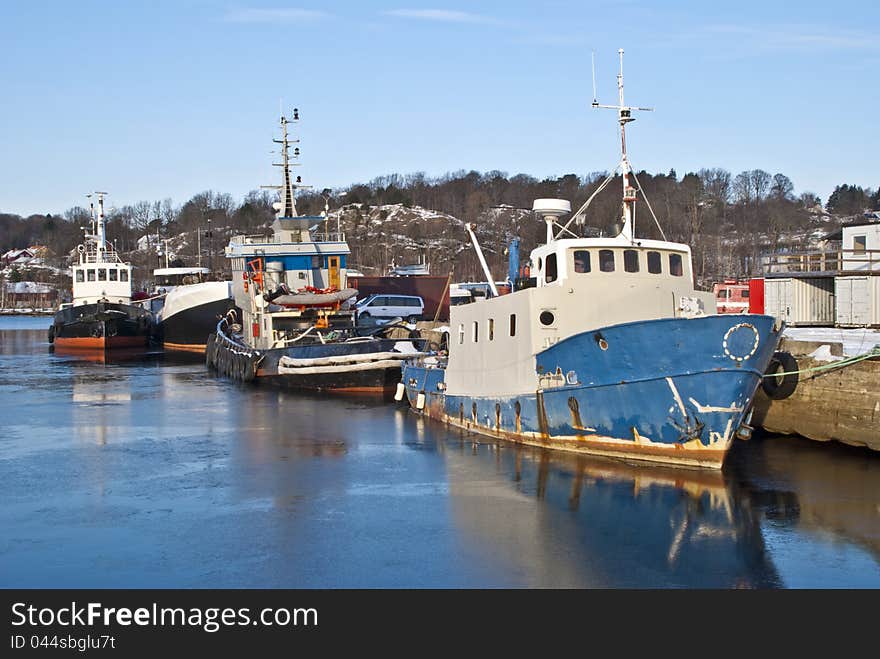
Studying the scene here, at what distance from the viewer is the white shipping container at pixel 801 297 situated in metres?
29.4

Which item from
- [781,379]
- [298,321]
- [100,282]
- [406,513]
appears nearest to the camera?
[406,513]

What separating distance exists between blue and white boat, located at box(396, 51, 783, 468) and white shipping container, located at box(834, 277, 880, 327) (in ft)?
30.5

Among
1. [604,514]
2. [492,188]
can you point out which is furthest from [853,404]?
[492,188]

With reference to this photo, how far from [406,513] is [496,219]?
111844 millimetres

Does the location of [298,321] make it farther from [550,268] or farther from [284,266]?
[550,268]

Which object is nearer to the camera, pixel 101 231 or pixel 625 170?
pixel 625 170

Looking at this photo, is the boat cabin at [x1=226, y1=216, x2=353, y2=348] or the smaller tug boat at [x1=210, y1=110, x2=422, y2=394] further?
the boat cabin at [x1=226, y1=216, x2=353, y2=348]

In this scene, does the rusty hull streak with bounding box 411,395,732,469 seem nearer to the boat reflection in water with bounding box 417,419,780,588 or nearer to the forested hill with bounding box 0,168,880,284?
the boat reflection in water with bounding box 417,419,780,588

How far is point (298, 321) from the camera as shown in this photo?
3669 centimetres

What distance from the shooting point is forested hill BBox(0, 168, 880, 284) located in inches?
3036

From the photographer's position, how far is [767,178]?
11519 cm

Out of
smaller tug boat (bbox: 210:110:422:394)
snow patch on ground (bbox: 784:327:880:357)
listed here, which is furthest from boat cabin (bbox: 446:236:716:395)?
smaller tug boat (bbox: 210:110:422:394)

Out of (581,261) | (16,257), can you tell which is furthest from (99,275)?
(16,257)
